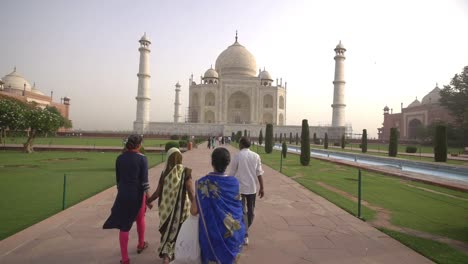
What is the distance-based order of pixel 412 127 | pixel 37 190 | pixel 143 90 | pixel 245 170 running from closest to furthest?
pixel 245 170
pixel 37 190
pixel 143 90
pixel 412 127

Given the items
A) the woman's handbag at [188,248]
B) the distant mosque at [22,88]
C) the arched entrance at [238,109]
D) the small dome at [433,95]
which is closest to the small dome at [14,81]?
the distant mosque at [22,88]

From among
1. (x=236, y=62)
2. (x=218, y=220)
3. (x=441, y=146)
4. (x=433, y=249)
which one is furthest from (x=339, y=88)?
(x=218, y=220)

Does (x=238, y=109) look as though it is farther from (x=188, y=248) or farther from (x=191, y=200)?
(x=188, y=248)

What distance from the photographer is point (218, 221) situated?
2.04 m

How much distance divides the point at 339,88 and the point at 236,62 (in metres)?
13.8

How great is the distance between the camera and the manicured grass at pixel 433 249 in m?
2.81

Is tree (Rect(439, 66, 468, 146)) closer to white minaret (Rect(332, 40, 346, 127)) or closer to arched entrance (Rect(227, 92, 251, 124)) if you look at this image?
white minaret (Rect(332, 40, 346, 127))

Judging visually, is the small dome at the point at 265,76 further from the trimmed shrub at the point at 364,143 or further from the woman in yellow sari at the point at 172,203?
the woman in yellow sari at the point at 172,203

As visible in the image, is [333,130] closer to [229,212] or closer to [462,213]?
[462,213]

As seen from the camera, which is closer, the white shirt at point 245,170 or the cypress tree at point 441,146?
the white shirt at point 245,170

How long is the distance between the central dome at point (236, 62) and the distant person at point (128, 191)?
39.6 m

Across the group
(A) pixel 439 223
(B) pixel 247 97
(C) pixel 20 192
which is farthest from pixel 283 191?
(B) pixel 247 97

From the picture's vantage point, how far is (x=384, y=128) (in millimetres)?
43250

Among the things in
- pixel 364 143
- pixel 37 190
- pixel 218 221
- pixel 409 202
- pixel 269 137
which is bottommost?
pixel 37 190
